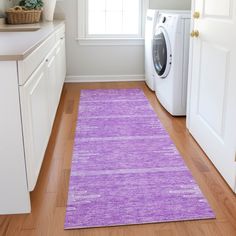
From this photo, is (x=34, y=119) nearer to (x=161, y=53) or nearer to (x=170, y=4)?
(x=161, y=53)

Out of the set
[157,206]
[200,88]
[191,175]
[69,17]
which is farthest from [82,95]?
[157,206]

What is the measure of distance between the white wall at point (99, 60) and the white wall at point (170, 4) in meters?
0.59

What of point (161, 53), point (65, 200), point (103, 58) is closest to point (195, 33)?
point (161, 53)

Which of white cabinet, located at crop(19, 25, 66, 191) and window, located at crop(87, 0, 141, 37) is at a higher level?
window, located at crop(87, 0, 141, 37)

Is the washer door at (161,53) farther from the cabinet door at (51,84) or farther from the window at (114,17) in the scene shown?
the cabinet door at (51,84)

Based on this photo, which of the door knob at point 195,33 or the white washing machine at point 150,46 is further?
the white washing machine at point 150,46

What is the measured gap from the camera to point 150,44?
4172 mm

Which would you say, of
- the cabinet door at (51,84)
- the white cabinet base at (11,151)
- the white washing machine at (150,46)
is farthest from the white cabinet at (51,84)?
the white washing machine at (150,46)

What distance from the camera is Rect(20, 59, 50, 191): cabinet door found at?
170 centimetres

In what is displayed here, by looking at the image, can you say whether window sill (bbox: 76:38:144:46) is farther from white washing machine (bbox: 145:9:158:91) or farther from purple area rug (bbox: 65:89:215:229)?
purple area rug (bbox: 65:89:215:229)

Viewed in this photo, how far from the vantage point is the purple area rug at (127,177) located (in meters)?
1.80

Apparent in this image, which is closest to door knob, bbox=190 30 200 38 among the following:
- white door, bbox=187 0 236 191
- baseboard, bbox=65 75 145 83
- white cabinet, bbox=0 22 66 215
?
white door, bbox=187 0 236 191

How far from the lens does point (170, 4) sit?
4.66 metres

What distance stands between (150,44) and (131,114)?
116 centimetres
